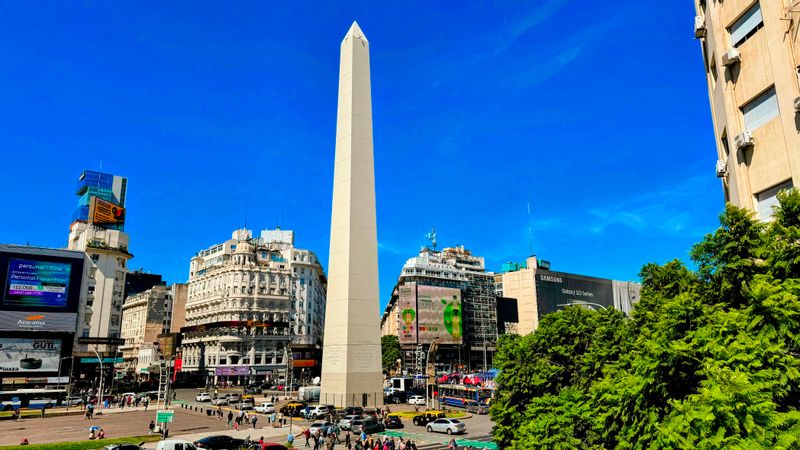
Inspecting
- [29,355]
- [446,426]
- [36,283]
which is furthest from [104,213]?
[446,426]

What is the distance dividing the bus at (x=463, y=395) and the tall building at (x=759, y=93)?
41.0 meters

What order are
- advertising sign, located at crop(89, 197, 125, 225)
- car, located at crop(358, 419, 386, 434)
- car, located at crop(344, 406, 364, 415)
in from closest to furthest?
1. car, located at crop(358, 419, 386, 434)
2. car, located at crop(344, 406, 364, 415)
3. advertising sign, located at crop(89, 197, 125, 225)

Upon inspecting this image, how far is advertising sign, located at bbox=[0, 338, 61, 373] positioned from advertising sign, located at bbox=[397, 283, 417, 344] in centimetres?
6701

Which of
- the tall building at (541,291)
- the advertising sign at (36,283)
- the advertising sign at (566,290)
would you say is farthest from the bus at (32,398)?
the advertising sign at (566,290)

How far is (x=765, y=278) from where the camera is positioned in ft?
40.0

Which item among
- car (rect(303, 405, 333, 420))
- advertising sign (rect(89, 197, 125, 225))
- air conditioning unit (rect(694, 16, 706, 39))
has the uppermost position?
advertising sign (rect(89, 197, 125, 225))

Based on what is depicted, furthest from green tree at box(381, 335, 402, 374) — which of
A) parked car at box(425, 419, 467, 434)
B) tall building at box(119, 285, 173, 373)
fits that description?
parked car at box(425, 419, 467, 434)

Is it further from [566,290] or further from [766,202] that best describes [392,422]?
[566,290]

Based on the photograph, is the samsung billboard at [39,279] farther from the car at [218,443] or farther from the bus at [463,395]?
the car at [218,443]

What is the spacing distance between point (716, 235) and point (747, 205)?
4.79 meters

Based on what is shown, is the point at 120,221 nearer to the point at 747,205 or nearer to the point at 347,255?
the point at 347,255

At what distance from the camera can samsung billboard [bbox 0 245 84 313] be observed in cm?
7081

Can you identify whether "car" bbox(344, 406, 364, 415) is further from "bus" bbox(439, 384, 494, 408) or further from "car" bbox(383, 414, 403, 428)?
"bus" bbox(439, 384, 494, 408)

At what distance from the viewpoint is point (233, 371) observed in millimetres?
96688
